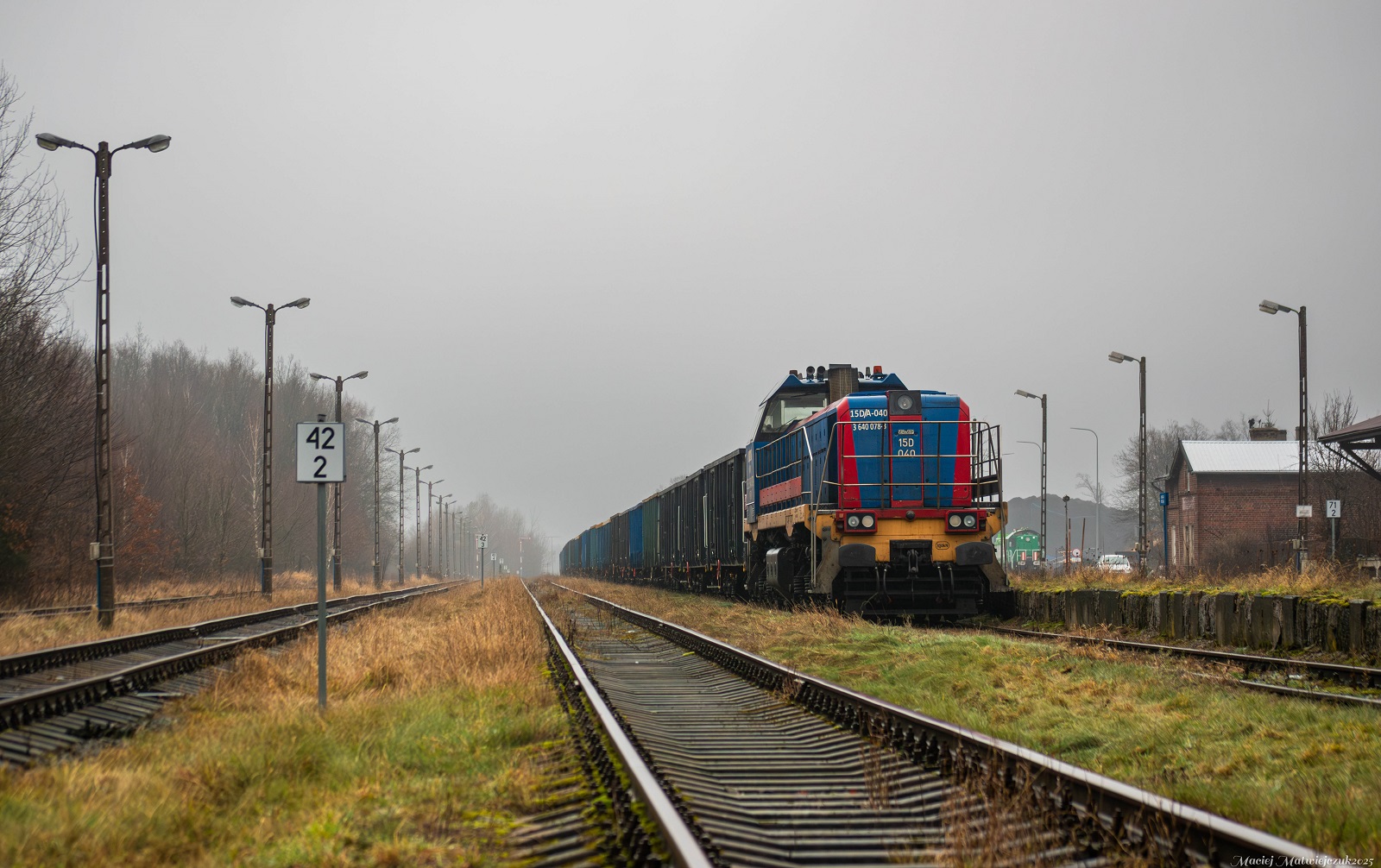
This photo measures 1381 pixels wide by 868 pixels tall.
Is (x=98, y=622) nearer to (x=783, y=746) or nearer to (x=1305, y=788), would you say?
(x=783, y=746)

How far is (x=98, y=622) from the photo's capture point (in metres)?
19.0

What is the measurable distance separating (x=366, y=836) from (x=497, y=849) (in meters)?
0.63

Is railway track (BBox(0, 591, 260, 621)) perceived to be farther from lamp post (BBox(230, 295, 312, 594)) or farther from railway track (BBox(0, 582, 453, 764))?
railway track (BBox(0, 582, 453, 764))

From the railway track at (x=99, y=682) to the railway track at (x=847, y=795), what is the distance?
373cm

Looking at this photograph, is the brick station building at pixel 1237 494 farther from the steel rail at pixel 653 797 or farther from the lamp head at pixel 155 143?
the steel rail at pixel 653 797

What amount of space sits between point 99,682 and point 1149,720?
9.07 metres

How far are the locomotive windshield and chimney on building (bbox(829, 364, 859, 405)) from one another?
0.66 metres

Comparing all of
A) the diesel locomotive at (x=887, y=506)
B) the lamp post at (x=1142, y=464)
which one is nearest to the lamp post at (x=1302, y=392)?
the lamp post at (x=1142, y=464)

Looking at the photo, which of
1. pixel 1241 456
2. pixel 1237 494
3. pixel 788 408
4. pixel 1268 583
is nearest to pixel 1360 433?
pixel 1268 583

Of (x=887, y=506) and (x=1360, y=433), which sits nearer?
(x=887, y=506)

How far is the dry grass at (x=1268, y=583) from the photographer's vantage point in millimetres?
14172

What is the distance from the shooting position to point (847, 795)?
19.9 ft

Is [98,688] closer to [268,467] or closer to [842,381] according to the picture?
[842,381]

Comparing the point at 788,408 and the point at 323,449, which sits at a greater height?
the point at 788,408
